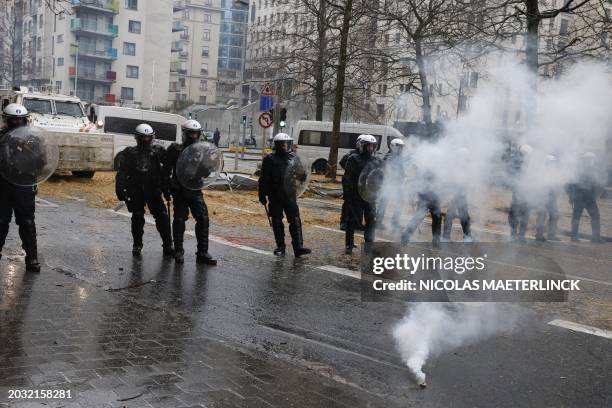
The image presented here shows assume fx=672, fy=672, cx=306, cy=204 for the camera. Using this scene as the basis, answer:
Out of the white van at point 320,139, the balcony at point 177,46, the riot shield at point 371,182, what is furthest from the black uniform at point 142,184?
the balcony at point 177,46

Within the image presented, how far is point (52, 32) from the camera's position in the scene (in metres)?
72.3

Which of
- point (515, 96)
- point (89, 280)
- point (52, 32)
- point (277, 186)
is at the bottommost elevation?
point (89, 280)

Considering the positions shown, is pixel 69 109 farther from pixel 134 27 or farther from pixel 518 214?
pixel 134 27

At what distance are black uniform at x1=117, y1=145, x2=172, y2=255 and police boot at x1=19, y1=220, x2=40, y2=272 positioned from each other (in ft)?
5.40

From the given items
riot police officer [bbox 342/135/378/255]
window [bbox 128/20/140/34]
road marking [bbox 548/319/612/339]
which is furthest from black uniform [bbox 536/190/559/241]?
window [bbox 128/20/140/34]

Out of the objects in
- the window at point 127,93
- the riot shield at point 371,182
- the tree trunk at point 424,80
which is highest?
the window at point 127,93

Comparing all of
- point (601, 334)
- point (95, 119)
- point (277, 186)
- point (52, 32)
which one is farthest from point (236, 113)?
point (601, 334)

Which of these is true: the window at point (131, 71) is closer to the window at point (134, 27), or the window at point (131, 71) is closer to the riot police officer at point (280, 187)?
the window at point (134, 27)

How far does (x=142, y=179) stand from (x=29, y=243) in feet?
6.01

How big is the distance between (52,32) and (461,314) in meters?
74.3

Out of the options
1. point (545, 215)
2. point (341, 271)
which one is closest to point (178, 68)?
point (545, 215)

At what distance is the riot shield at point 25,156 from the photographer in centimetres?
725

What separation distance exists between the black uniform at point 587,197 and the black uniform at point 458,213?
11.1 feet

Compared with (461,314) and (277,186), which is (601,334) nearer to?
(461,314)
